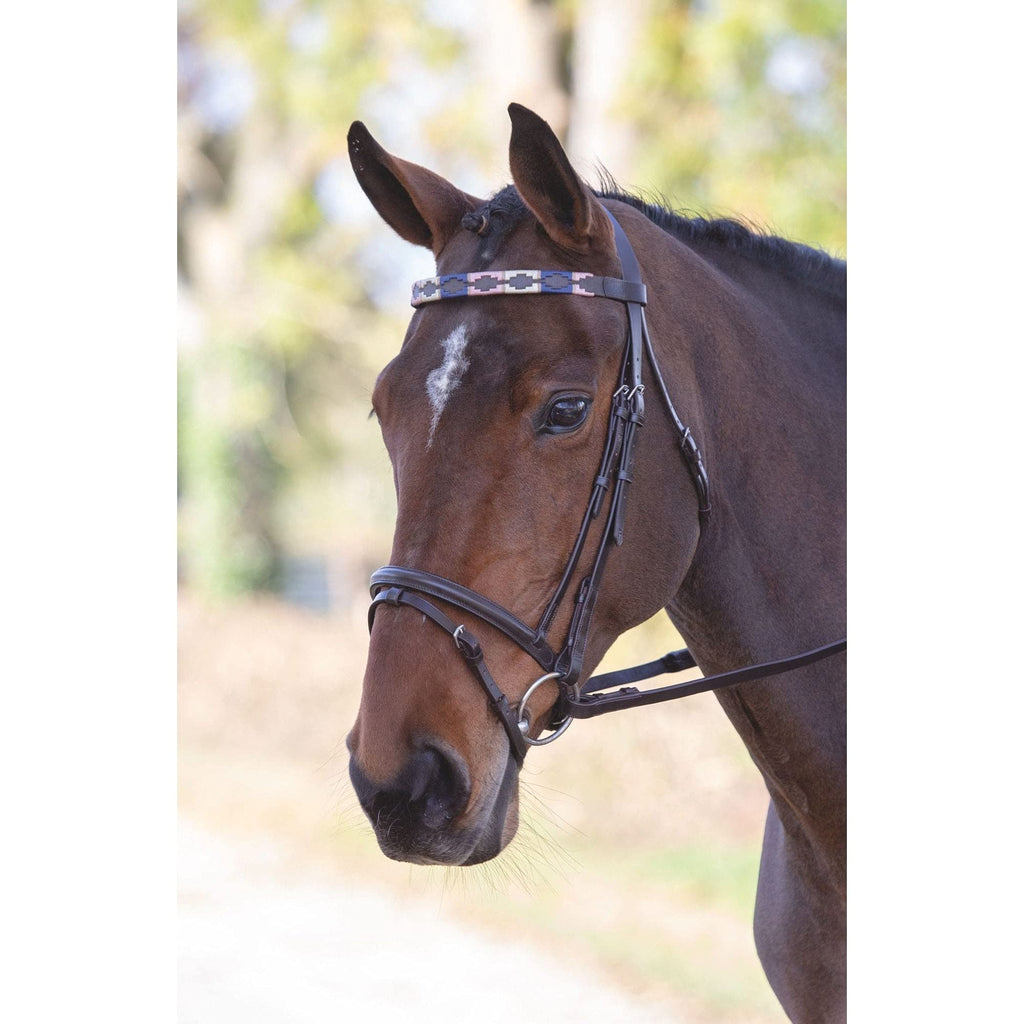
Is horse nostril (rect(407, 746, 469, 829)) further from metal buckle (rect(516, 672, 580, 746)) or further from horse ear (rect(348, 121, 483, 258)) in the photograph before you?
horse ear (rect(348, 121, 483, 258))

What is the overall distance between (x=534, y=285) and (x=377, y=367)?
850cm

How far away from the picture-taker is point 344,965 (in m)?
4.99

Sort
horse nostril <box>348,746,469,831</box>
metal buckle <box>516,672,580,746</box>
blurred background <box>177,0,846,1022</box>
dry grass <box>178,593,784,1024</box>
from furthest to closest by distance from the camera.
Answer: blurred background <box>177,0,846,1022</box>
dry grass <box>178,593,784,1024</box>
metal buckle <box>516,672,580,746</box>
horse nostril <box>348,746,469,831</box>

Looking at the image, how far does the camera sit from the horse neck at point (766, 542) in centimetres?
200

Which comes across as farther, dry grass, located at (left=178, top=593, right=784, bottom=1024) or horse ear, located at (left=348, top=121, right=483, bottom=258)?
dry grass, located at (left=178, top=593, right=784, bottom=1024)

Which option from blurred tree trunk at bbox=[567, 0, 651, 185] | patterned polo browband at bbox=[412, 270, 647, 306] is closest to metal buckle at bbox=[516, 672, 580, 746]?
patterned polo browband at bbox=[412, 270, 647, 306]

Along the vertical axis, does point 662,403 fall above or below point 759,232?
below

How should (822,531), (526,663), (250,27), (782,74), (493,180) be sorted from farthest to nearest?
1. (250,27)
2. (493,180)
3. (782,74)
4. (822,531)
5. (526,663)

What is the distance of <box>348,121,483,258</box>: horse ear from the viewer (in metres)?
1.98

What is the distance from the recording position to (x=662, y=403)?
1.87 meters

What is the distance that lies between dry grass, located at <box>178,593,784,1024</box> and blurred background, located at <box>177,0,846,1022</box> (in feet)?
0.06

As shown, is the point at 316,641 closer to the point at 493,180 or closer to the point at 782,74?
the point at 493,180
